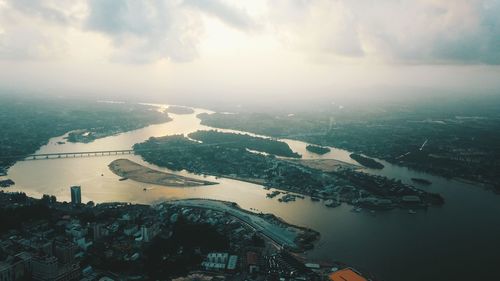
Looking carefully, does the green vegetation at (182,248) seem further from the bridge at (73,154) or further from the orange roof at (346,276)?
the bridge at (73,154)

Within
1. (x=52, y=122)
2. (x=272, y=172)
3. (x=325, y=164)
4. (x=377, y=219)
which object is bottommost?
(x=52, y=122)

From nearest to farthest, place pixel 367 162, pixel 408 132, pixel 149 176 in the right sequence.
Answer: pixel 149 176
pixel 367 162
pixel 408 132

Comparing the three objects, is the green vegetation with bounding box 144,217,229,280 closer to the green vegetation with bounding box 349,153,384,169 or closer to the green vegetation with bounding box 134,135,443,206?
the green vegetation with bounding box 134,135,443,206

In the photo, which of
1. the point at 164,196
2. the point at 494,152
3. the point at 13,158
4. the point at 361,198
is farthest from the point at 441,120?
the point at 13,158

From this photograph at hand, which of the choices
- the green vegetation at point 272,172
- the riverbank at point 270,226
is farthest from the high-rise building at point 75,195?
the green vegetation at point 272,172

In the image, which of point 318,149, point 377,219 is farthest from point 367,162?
point 377,219

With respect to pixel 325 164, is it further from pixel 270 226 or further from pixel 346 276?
pixel 346 276

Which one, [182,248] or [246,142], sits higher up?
[246,142]
